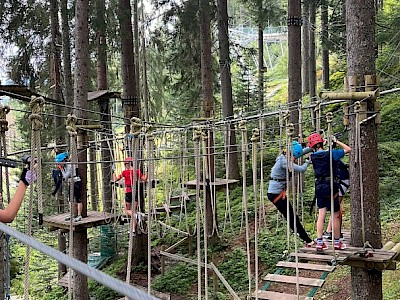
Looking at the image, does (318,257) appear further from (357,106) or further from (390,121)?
(390,121)

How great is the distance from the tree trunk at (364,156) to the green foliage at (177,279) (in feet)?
11.3

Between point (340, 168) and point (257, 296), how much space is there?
1.29 metres

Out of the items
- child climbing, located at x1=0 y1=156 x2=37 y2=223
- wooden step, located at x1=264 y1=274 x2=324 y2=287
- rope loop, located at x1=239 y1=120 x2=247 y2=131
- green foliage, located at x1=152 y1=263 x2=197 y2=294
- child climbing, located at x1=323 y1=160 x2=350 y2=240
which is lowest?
green foliage, located at x1=152 y1=263 x2=197 y2=294

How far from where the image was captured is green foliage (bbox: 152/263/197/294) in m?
6.41

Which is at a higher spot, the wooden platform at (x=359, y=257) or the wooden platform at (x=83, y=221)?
the wooden platform at (x=359, y=257)

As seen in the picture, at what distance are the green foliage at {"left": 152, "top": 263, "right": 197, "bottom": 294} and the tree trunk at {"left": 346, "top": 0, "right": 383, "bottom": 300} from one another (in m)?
3.44

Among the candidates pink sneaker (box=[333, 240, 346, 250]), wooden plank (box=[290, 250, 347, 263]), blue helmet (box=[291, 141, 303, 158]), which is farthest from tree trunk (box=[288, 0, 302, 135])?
wooden plank (box=[290, 250, 347, 263])

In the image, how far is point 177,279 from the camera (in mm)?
6664

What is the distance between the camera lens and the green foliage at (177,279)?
6406 mm

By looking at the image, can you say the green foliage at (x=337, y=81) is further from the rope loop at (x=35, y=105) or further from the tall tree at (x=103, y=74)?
the rope loop at (x=35, y=105)

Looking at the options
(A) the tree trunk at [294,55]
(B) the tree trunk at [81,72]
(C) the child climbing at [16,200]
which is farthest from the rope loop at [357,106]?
(A) the tree trunk at [294,55]

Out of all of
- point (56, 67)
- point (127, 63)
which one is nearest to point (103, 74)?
point (56, 67)

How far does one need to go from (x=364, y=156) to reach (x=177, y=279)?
402 cm

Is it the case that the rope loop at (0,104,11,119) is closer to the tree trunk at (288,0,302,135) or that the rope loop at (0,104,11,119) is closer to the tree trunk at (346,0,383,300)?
the tree trunk at (346,0,383,300)
